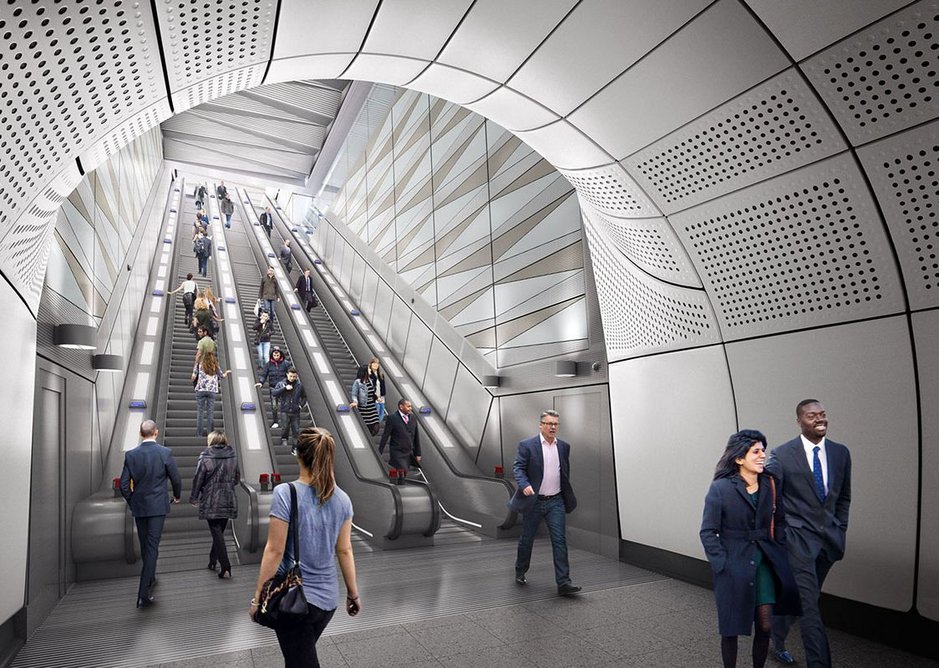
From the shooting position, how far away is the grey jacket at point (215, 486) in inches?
240

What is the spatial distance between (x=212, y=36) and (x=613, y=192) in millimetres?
3582

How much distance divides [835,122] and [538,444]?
132 inches

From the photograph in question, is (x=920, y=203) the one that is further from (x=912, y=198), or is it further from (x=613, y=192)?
(x=613, y=192)

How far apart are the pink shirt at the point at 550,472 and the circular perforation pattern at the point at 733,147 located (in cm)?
241

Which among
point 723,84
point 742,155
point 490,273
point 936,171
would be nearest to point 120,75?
point 723,84

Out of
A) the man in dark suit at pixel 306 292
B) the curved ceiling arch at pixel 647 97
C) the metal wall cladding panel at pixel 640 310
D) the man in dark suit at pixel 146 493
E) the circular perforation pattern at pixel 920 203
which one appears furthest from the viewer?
the man in dark suit at pixel 306 292

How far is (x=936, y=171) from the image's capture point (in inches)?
150

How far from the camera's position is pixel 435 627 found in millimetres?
4641

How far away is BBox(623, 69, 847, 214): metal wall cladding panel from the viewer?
4.13m

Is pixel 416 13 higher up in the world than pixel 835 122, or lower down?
higher up

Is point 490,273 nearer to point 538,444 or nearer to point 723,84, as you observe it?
point 538,444

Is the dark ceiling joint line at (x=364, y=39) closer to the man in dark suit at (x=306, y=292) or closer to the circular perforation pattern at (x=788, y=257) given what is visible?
the circular perforation pattern at (x=788, y=257)

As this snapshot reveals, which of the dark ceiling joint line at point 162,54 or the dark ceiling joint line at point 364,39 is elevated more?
the dark ceiling joint line at point 364,39

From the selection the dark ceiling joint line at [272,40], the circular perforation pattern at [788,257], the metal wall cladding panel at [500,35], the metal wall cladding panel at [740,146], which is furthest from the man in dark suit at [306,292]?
the circular perforation pattern at [788,257]
